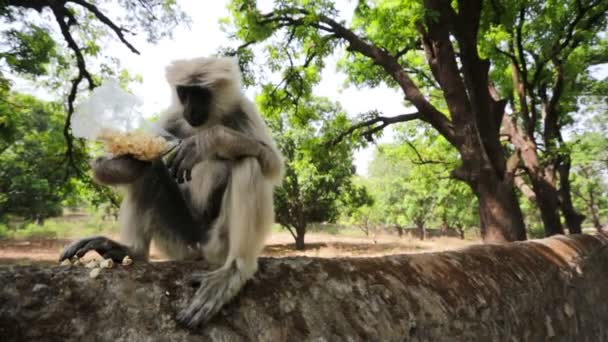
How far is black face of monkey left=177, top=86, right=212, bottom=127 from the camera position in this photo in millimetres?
3014

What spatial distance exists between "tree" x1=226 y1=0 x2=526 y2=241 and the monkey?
5439 millimetres

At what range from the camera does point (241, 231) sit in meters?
2.31

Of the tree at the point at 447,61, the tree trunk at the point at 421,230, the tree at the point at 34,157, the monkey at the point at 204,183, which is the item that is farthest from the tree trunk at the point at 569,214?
the tree trunk at the point at 421,230

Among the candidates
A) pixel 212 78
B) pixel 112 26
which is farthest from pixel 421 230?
pixel 212 78

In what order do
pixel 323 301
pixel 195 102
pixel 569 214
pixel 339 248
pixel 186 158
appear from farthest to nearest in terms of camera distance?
1. pixel 339 248
2. pixel 569 214
3. pixel 195 102
4. pixel 186 158
5. pixel 323 301

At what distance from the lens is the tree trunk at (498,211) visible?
758cm

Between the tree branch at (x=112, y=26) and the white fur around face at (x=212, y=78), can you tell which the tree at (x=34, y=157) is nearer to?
the tree branch at (x=112, y=26)

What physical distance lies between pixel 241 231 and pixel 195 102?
125 centimetres

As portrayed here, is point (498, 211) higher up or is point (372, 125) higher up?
point (372, 125)

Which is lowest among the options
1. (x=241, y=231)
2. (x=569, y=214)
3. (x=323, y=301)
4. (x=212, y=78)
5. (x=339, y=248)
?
(x=339, y=248)

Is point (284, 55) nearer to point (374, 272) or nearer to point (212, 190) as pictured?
point (212, 190)

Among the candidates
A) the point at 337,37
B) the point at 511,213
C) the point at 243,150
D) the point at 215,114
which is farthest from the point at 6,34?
the point at 511,213

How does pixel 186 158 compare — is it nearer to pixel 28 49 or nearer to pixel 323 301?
pixel 323 301

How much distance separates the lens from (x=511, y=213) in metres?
7.63
